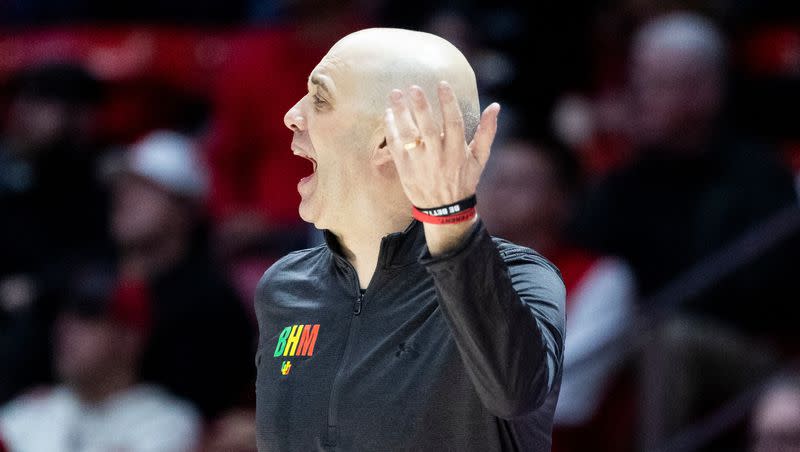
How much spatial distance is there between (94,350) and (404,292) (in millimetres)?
3182

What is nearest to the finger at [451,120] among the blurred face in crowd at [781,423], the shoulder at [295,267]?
the shoulder at [295,267]

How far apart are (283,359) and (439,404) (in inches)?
12.5

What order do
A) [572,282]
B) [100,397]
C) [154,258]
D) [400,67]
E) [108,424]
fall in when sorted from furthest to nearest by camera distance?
[154,258] < [100,397] < [108,424] < [572,282] < [400,67]

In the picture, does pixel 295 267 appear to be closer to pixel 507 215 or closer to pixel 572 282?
pixel 572 282

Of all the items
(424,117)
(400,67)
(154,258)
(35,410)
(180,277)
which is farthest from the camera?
(154,258)


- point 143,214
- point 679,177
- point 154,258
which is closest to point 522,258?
point 679,177

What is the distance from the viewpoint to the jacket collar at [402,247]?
2.09 m

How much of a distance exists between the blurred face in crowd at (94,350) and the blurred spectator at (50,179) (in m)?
0.94

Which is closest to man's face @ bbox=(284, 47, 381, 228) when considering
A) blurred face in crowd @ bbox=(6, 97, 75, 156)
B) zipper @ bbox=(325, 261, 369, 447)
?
zipper @ bbox=(325, 261, 369, 447)

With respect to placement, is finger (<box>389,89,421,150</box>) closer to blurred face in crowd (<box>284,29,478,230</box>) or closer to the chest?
blurred face in crowd (<box>284,29,478,230</box>)

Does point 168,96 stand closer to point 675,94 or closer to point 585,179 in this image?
point 585,179

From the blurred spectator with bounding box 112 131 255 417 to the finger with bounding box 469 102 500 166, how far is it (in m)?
3.44

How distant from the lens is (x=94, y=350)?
5.05 m

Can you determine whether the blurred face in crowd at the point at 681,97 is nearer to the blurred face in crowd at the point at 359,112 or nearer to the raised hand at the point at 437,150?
the blurred face in crowd at the point at 359,112
